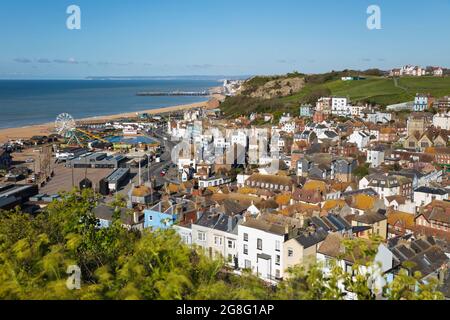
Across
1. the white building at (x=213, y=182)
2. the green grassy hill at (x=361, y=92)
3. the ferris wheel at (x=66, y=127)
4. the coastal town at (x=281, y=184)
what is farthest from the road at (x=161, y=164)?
the green grassy hill at (x=361, y=92)

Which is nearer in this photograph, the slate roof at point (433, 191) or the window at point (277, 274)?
the window at point (277, 274)

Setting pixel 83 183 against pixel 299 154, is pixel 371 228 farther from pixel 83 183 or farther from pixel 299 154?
pixel 83 183

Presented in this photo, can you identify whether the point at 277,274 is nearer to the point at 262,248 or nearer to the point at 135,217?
the point at 262,248

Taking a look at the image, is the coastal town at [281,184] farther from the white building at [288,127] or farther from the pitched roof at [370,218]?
the white building at [288,127]

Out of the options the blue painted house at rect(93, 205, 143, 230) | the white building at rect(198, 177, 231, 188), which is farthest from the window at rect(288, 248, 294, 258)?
the white building at rect(198, 177, 231, 188)

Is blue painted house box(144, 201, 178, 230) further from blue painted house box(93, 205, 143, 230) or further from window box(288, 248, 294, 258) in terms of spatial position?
window box(288, 248, 294, 258)
